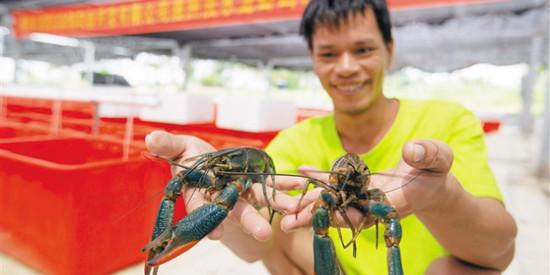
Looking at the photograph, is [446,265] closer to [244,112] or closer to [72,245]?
[72,245]

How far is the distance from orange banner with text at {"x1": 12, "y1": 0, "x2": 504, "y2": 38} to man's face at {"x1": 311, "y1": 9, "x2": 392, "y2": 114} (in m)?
1.81

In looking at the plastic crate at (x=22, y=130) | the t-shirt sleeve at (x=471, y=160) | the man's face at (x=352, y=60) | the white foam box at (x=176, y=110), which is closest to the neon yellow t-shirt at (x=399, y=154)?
the t-shirt sleeve at (x=471, y=160)

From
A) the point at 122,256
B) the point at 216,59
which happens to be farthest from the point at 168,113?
the point at 216,59

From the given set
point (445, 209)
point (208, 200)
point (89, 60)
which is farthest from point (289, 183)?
point (89, 60)

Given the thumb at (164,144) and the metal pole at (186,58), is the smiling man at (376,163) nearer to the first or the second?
the thumb at (164,144)

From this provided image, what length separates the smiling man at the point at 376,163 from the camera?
2.22 ft

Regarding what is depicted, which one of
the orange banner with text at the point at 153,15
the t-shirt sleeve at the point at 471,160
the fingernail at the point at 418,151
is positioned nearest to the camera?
the fingernail at the point at 418,151

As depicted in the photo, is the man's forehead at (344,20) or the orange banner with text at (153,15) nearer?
the man's forehead at (344,20)

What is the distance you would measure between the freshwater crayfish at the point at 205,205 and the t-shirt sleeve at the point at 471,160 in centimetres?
47

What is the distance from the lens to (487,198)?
845 millimetres

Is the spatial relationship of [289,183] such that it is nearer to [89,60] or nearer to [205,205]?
[205,205]

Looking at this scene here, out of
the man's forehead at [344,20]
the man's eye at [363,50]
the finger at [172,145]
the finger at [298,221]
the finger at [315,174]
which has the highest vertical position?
the man's forehead at [344,20]

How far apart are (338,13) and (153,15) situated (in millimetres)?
3581

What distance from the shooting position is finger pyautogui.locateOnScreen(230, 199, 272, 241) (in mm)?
625
